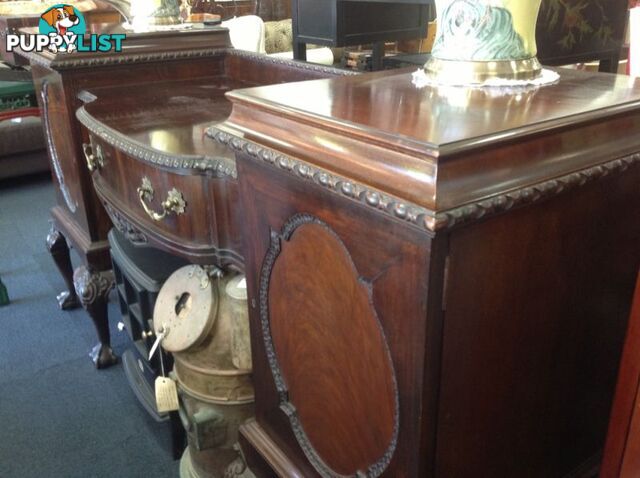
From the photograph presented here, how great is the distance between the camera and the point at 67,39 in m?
1.31

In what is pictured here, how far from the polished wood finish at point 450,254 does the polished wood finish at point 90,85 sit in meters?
0.78

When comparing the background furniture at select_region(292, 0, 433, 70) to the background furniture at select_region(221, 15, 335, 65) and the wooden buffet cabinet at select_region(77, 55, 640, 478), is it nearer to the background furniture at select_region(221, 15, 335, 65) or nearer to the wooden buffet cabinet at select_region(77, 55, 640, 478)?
the background furniture at select_region(221, 15, 335, 65)

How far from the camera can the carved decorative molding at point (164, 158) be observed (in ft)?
2.70

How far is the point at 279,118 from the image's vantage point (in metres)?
0.55

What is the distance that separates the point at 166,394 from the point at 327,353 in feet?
1.78

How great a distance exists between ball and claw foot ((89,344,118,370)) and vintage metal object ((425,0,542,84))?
4.13 feet

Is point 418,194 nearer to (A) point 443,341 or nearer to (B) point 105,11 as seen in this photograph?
(A) point 443,341

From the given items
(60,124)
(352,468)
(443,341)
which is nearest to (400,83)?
(443,341)

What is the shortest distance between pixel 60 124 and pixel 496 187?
1.16 meters

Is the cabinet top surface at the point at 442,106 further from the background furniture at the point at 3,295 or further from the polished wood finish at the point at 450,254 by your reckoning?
the background furniture at the point at 3,295

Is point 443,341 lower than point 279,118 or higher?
lower

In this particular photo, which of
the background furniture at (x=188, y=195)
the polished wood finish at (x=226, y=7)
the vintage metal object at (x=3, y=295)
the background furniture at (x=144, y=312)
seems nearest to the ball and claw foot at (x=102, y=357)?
the background furniture at (x=144, y=312)

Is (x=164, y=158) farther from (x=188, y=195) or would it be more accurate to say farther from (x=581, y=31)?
(x=581, y=31)

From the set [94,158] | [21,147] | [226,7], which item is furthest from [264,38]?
[226,7]
